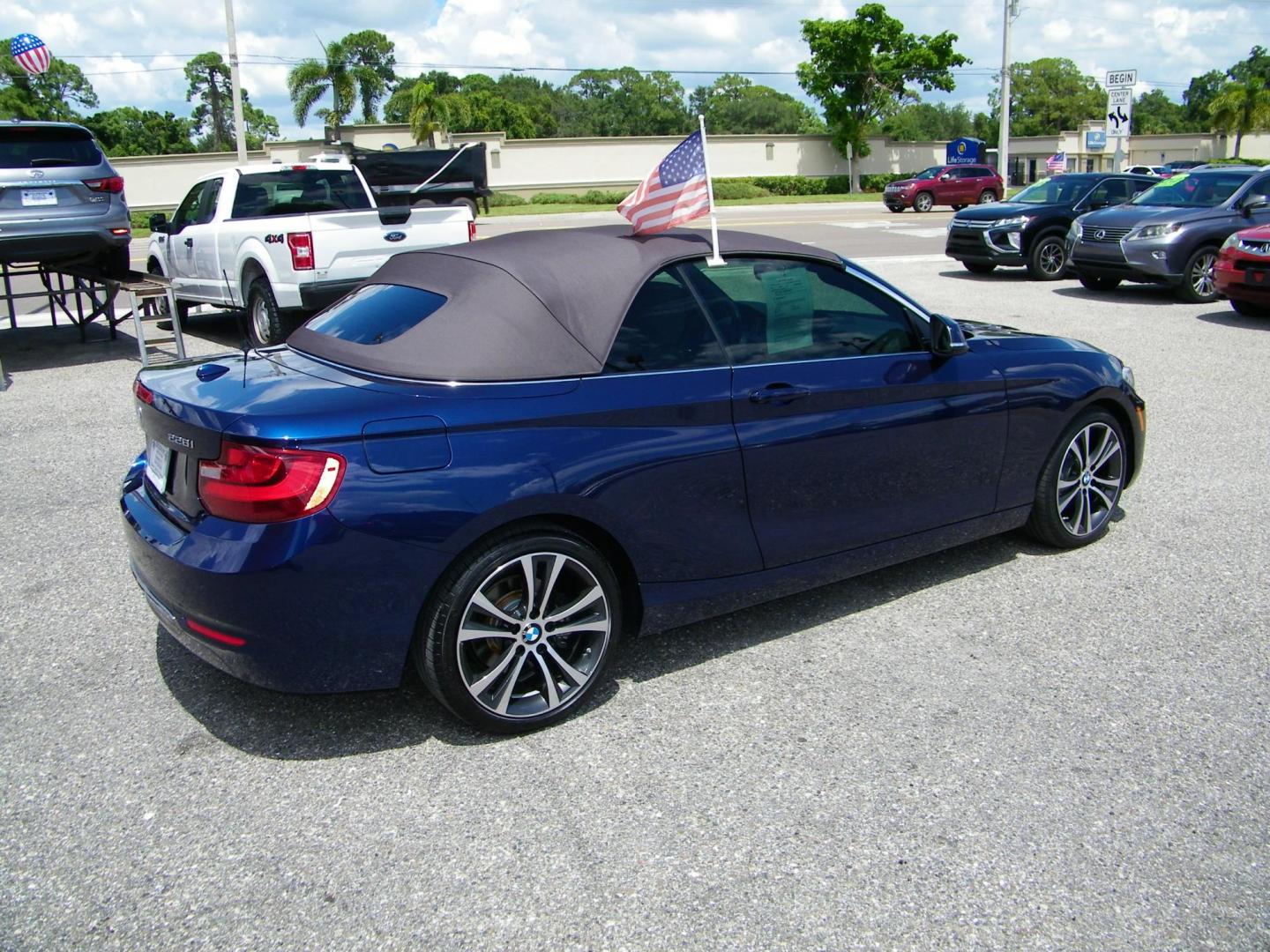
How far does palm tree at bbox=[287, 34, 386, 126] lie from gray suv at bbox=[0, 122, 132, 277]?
146ft

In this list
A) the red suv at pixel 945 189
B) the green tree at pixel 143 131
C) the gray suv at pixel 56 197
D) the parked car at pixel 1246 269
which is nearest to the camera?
the gray suv at pixel 56 197

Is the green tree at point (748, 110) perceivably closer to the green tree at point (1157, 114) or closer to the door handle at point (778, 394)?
the green tree at point (1157, 114)

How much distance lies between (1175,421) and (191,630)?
701 cm

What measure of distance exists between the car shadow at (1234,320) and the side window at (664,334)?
10.5 meters

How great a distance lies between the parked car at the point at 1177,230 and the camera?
45.2 feet

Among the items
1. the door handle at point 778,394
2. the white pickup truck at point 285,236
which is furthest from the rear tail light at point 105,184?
the door handle at point 778,394

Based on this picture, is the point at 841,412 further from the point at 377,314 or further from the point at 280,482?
the point at 280,482

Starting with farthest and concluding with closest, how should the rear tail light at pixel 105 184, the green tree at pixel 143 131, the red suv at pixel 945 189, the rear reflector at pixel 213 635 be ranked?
the green tree at pixel 143 131 → the red suv at pixel 945 189 → the rear tail light at pixel 105 184 → the rear reflector at pixel 213 635

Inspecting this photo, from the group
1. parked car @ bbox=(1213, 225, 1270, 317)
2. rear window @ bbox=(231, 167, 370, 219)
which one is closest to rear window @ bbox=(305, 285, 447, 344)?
rear window @ bbox=(231, 167, 370, 219)

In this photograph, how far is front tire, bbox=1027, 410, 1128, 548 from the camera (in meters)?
4.94

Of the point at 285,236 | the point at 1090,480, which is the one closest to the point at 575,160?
the point at 285,236

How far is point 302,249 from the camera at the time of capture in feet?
32.7

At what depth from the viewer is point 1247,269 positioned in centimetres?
1186

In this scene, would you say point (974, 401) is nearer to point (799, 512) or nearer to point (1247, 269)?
point (799, 512)
